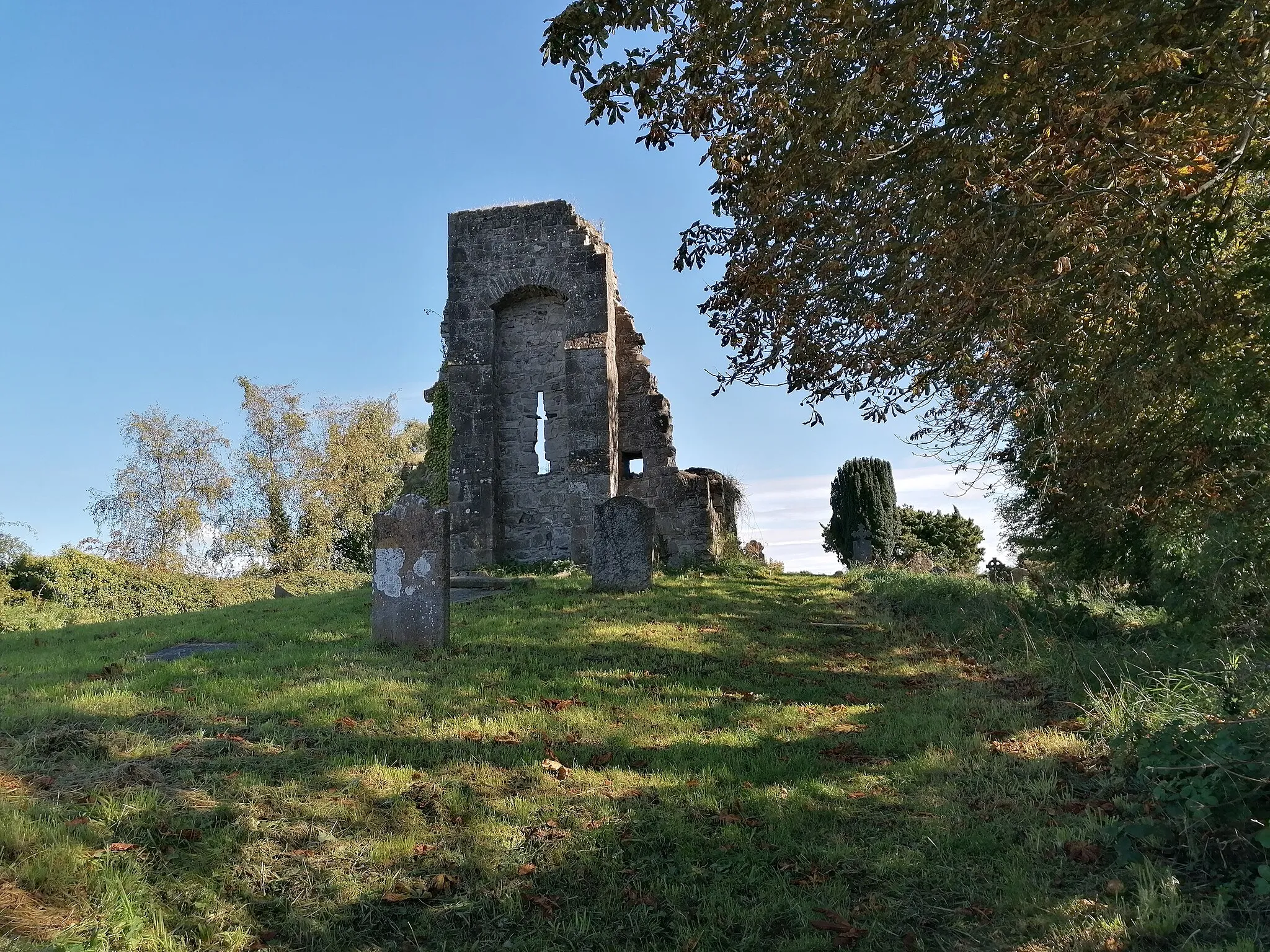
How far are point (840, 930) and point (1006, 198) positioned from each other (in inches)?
201

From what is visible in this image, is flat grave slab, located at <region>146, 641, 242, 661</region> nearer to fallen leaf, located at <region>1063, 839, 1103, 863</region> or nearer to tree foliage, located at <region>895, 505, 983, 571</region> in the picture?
fallen leaf, located at <region>1063, 839, 1103, 863</region>

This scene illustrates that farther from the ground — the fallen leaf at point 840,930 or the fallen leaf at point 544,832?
the fallen leaf at point 544,832

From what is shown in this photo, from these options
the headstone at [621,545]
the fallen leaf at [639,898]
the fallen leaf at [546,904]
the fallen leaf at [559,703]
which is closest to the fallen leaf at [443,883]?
the fallen leaf at [546,904]

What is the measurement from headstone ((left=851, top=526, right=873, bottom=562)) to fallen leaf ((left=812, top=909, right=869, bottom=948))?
63.7 feet

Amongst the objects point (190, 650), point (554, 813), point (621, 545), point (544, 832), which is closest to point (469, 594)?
point (621, 545)


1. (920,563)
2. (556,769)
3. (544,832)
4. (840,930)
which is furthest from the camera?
(920,563)

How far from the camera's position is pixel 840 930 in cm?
385

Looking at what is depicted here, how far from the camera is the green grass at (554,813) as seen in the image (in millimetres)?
3789

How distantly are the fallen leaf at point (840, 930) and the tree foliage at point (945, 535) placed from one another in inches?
847

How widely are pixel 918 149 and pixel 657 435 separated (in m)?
14.2

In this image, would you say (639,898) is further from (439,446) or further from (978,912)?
(439,446)

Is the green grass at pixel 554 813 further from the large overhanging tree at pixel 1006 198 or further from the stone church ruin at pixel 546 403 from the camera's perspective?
the stone church ruin at pixel 546 403

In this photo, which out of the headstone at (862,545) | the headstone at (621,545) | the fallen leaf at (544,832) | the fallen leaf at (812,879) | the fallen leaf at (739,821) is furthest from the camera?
the headstone at (862,545)

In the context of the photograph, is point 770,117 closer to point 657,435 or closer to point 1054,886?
point 1054,886
